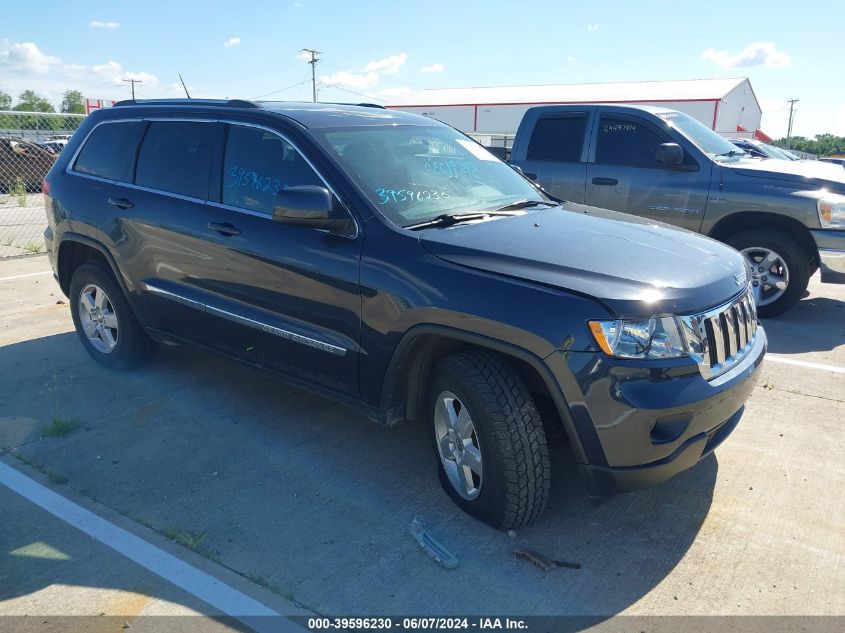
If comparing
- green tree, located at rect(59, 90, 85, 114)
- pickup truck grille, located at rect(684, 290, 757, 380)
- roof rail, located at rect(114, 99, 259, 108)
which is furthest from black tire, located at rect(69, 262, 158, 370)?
green tree, located at rect(59, 90, 85, 114)

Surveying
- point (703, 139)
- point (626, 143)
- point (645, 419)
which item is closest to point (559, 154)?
point (626, 143)

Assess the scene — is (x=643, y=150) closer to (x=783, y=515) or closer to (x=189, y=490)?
(x=783, y=515)

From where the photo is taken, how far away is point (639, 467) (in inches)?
112

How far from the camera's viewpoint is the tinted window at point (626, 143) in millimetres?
7164

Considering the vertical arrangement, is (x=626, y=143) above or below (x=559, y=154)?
above

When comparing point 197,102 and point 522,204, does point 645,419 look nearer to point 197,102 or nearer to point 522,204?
point 522,204

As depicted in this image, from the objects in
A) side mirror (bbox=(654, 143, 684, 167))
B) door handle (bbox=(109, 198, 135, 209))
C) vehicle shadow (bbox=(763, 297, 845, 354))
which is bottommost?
vehicle shadow (bbox=(763, 297, 845, 354))

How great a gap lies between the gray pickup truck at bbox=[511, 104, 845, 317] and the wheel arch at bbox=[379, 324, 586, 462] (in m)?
4.38

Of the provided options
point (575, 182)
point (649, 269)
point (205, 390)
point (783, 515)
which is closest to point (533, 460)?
point (649, 269)

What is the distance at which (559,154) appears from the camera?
7.73 meters

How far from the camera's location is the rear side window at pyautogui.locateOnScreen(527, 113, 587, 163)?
7617 millimetres

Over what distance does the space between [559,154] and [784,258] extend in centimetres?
254

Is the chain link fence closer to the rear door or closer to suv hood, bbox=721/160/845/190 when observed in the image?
the rear door

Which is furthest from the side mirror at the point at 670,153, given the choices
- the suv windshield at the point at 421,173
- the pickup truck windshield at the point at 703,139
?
the suv windshield at the point at 421,173
